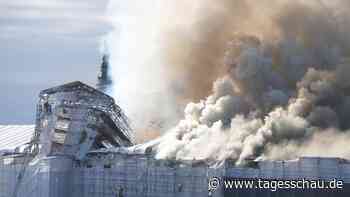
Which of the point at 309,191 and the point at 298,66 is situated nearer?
the point at 309,191

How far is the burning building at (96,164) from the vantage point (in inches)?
3083

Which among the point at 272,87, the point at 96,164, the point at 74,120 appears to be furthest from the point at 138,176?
the point at 272,87

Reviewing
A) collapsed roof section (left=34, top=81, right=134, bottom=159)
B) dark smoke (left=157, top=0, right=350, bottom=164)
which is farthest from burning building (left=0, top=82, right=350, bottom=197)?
dark smoke (left=157, top=0, right=350, bottom=164)

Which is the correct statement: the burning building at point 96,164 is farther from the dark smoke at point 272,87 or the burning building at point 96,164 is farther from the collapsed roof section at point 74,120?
the dark smoke at point 272,87

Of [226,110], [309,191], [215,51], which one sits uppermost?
[215,51]

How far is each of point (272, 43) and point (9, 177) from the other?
21911 mm

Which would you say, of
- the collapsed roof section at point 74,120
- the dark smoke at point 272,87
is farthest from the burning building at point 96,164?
the dark smoke at point 272,87

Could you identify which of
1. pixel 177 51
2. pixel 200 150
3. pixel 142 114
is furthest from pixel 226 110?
pixel 142 114

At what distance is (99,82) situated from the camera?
413ft

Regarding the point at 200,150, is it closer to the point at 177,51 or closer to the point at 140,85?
the point at 177,51

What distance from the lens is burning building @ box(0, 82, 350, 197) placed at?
7831 centimetres

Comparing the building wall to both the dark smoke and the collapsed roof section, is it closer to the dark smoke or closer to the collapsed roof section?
the dark smoke

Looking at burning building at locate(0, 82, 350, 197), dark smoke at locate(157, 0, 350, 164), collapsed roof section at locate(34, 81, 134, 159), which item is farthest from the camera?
collapsed roof section at locate(34, 81, 134, 159)

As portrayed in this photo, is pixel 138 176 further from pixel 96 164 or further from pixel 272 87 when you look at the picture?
pixel 272 87
